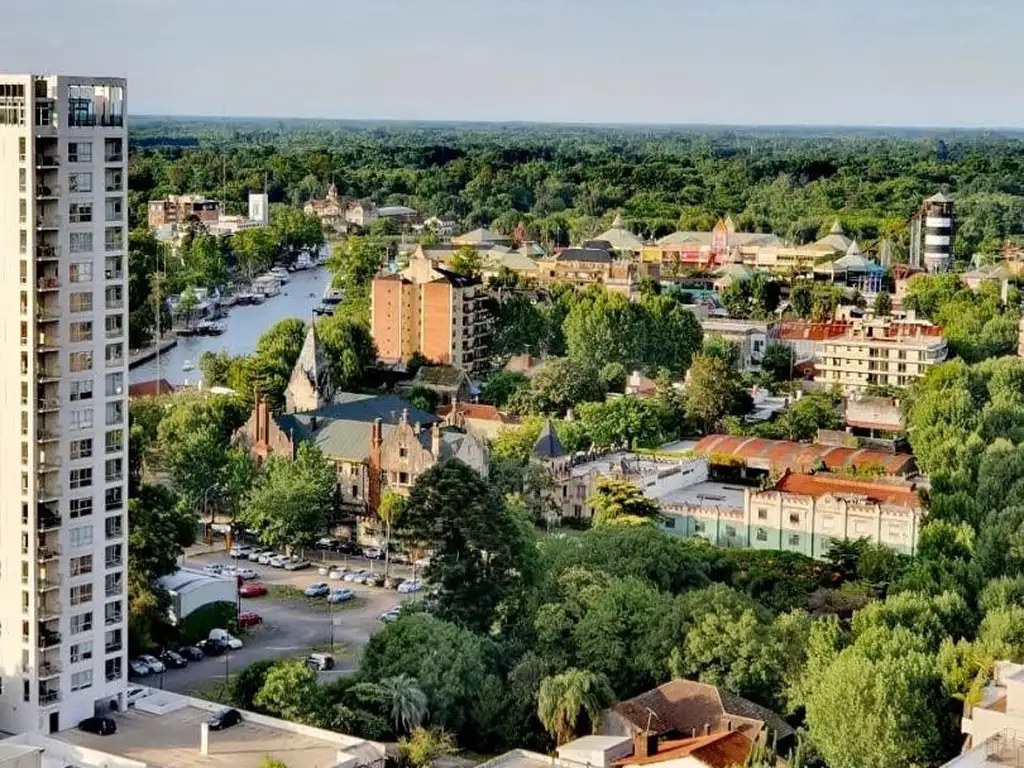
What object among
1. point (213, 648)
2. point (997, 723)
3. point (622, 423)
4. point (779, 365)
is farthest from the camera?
point (779, 365)

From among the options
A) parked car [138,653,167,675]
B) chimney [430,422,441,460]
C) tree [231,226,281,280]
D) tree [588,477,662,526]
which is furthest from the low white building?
tree [231,226,281,280]

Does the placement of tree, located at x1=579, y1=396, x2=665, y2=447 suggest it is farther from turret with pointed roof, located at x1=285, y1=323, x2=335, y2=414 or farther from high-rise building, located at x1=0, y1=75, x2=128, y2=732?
high-rise building, located at x1=0, y1=75, x2=128, y2=732

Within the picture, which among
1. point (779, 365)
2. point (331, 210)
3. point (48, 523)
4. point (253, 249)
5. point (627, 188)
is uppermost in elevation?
point (627, 188)

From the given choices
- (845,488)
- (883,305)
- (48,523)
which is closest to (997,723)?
(48,523)

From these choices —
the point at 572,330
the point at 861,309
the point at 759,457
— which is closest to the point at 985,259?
the point at 861,309

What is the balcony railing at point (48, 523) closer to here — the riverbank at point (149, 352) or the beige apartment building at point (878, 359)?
the beige apartment building at point (878, 359)

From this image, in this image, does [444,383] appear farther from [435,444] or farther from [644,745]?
[644,745]

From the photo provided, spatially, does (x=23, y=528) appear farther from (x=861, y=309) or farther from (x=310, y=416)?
(x=861, y=309)

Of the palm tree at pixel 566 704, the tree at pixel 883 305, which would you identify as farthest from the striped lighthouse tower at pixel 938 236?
the palm tree at pixel 566 704
